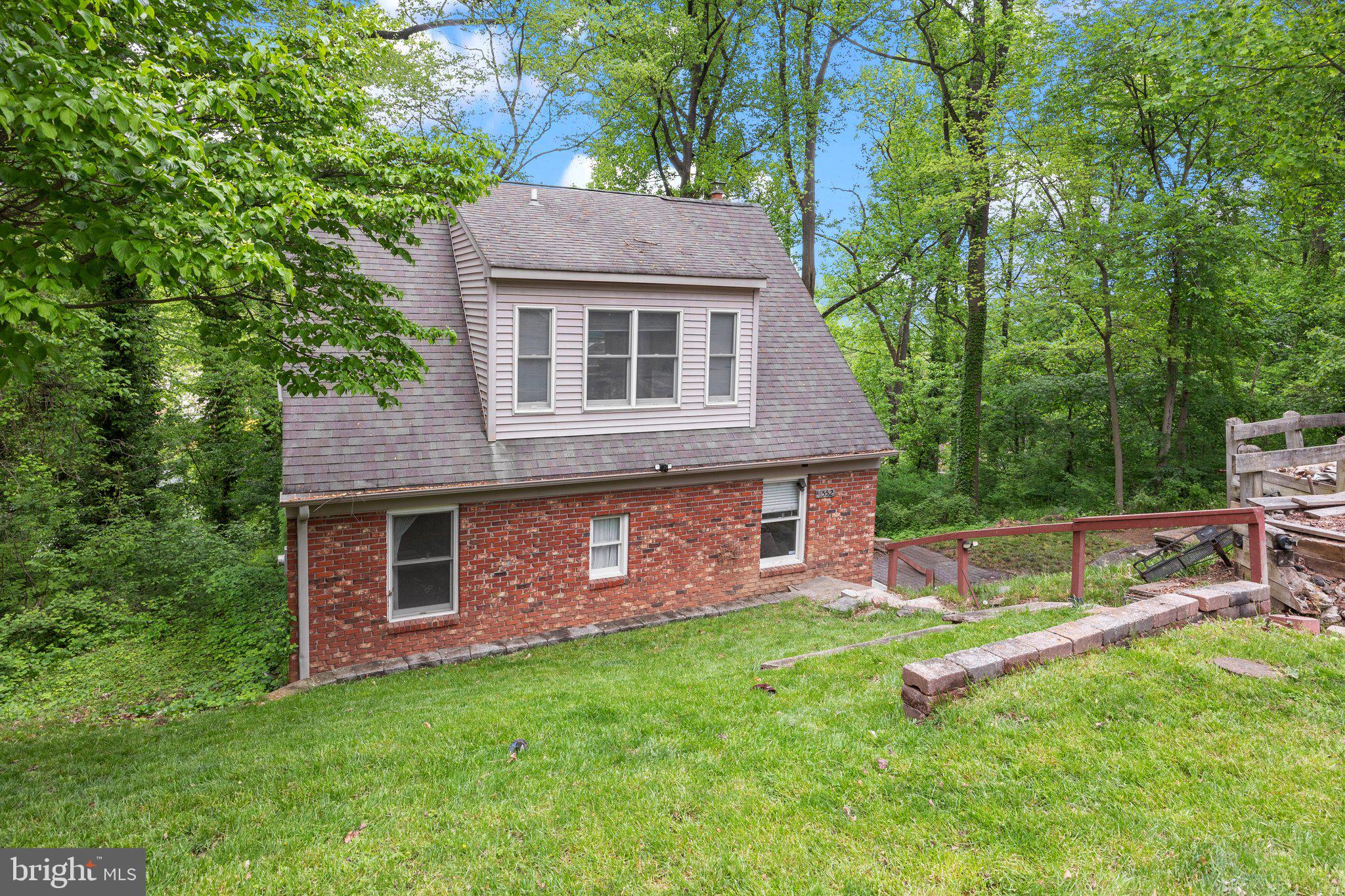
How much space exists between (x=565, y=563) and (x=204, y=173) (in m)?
7.08

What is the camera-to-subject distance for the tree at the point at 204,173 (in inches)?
164

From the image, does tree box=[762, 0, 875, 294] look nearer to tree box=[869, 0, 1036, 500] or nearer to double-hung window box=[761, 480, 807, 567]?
tree box=[869, 0, 1036, 500]

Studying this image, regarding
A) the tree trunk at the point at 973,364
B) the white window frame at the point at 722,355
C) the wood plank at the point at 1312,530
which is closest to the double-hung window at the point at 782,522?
the white window frame at the point at 722,355

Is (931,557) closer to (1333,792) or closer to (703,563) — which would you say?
(703,563)

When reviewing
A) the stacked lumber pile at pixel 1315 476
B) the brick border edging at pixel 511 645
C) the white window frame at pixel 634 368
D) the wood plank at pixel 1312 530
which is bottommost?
the brick border edging at pixel 511 645

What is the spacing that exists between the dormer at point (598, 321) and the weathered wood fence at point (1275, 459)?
6.61 metres

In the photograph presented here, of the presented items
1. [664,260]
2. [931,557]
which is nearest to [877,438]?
[664,260]

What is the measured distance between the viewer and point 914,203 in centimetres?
2364

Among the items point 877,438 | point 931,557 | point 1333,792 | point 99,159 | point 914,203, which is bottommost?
point 931,557

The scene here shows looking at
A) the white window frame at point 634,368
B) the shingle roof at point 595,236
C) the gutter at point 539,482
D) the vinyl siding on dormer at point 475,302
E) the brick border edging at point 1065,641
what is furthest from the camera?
the white window frame at point 634,368

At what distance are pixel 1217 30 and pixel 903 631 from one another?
45.3ft

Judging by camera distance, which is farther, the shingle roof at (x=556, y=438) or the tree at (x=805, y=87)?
the tree at (x=805, y=87)

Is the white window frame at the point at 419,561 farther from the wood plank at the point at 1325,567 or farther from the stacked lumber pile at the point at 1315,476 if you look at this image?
the stacked lumber pile at the point at 1315,476

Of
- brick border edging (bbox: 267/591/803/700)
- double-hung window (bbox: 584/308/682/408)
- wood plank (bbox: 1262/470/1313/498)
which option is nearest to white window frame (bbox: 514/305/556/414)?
double-hung window (bbox: 584/308/682/408)
